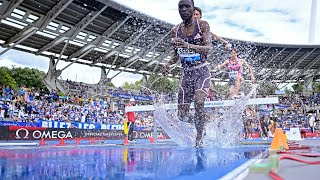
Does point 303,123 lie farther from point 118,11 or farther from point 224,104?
point 224,104

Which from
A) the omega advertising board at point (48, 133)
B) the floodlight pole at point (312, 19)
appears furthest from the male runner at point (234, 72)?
the floodlight pole at point (312, 19)

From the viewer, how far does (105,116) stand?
27.9 m

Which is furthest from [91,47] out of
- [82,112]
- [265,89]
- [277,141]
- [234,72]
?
[277,141]

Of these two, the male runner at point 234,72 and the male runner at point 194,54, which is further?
the male runner at point 234,72

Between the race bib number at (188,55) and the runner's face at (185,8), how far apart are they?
679 millimetres

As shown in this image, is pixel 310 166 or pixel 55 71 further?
pixel 55 71

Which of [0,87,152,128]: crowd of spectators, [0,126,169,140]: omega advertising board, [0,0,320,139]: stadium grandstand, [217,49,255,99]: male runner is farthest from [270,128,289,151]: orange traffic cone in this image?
[0,87,152,128]: crowd of spectators

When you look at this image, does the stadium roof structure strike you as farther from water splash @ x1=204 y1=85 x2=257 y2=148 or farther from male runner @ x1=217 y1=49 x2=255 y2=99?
water splash @ x1=204 y1=85 x2=257 y2=148

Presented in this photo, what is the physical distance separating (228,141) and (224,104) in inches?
54.8

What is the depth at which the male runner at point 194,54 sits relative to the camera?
277 inches

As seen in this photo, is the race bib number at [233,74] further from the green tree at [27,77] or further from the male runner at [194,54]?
the green tree at [27,77]

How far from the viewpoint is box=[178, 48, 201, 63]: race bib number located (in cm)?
718

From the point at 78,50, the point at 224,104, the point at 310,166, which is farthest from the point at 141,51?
the point at 310,166

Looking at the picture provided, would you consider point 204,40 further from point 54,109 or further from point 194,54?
point 54,109
